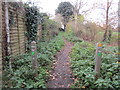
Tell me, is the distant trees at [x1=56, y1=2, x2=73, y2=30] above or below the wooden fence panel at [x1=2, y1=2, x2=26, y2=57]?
above

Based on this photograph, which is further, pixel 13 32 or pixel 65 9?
pixel 65 9

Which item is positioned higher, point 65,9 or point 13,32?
point 65,9

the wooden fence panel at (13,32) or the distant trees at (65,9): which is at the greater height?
the distant trees at (65,9)

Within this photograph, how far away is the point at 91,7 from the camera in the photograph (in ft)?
40.2

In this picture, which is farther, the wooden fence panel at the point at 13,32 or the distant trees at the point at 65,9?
the distant trees at the point at 65,9

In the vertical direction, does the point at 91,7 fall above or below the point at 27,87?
above

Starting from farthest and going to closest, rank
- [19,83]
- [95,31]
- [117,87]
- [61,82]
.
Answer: [95,31] → [61,82] → [19,83] → [117,87]

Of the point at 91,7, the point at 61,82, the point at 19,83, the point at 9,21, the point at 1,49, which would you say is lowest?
the point at 61,82

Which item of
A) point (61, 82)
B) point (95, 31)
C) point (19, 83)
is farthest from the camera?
point (95, 31)

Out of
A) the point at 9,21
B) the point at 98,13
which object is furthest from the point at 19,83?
the point at 98,13

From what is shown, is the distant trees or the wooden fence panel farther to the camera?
the distant trees

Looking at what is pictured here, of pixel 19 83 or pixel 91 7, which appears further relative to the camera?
pixel 91 7

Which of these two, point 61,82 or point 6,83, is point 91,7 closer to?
point 61,82

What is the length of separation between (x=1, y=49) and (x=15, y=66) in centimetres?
78
